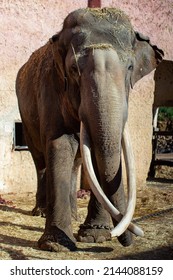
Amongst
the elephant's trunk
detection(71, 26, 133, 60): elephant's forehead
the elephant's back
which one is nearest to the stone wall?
the elephant's back

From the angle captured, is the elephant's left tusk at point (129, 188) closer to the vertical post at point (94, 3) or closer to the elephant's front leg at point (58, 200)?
the elephant's front leg at point (58, 200)

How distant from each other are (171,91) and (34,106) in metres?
6.59

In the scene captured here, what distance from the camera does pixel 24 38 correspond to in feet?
22.6

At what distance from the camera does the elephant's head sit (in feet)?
11.0

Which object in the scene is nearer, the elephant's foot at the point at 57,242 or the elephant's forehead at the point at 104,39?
the elephant's forehead at the point at 104,39

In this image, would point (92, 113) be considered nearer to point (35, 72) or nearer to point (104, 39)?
point (104, 39)

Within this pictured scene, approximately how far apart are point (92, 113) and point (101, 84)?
0.61ft

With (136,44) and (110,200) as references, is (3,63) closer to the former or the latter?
(136,44)

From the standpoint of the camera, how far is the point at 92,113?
3402 mm

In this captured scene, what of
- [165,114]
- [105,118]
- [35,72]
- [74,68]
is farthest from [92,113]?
[165,114]

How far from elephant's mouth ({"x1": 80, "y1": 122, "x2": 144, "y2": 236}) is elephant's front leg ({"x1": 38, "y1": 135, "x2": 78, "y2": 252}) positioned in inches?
21.3

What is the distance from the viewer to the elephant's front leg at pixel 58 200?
12.8 feet

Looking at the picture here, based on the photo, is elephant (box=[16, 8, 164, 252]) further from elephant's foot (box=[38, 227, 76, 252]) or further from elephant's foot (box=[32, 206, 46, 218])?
elephant's foot (box=[32, 206, 46, 218])

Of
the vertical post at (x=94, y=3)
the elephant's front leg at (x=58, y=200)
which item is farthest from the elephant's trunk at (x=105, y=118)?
the vertical post at (x=94, y=3)
